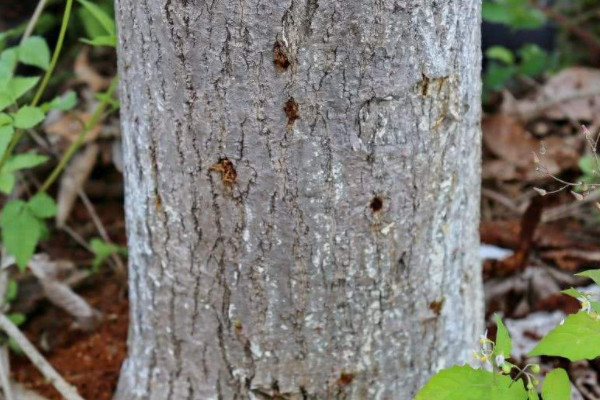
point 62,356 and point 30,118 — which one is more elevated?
point 30,118

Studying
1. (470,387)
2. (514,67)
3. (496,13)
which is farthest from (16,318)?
(514,67)

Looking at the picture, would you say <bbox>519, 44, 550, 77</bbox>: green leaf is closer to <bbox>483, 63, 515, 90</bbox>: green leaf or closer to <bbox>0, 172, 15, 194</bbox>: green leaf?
<bbox>483, 63, 515, 90</bbox>: green leaf

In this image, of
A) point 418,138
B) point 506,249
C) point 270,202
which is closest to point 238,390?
point 270,202

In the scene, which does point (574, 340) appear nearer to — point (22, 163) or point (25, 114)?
point (25, 114)

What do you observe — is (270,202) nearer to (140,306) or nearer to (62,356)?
(140,306)

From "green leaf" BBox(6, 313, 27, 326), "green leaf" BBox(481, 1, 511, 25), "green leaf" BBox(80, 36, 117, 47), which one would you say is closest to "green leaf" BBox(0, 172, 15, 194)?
"green leaf" BBox(80, 36, 117, 47)

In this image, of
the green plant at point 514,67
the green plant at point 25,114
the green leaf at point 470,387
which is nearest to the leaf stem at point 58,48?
the green plant at point 25,114

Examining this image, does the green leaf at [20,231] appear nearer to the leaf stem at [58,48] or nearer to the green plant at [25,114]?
the green plant at [25,114]
